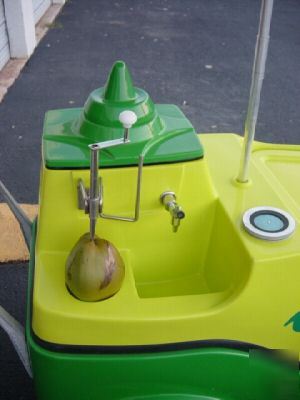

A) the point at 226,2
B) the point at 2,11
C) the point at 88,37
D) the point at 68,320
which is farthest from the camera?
the point at 226,2

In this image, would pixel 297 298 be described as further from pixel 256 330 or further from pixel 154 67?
pixel 154 67

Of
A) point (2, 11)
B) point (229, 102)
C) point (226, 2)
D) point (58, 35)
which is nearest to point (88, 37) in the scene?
point (58, 35)

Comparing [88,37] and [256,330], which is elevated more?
[256,330]

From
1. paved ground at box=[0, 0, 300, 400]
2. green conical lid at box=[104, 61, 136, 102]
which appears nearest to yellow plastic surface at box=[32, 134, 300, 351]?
green conical lid at box=[104, 61, 136, 102]

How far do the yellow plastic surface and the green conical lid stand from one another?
5.2 inches

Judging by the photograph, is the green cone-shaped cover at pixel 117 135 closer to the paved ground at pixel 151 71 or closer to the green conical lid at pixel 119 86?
the green conical lid at pixel 119 86

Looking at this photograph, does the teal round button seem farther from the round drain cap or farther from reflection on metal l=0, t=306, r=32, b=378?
reflection on metal l=0, t=306, r=32, b=378

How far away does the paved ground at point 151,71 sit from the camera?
7.25 ft

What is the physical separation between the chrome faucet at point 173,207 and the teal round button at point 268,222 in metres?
0.14

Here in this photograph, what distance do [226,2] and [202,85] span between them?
8.14ft

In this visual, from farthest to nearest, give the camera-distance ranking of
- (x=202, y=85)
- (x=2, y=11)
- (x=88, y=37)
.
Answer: (x=88, y=37) → (x=2, y=11) → (x=202, y=85)

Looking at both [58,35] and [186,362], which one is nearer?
[186,362]

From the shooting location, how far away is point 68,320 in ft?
2.76

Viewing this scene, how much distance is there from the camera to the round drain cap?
890 mm
